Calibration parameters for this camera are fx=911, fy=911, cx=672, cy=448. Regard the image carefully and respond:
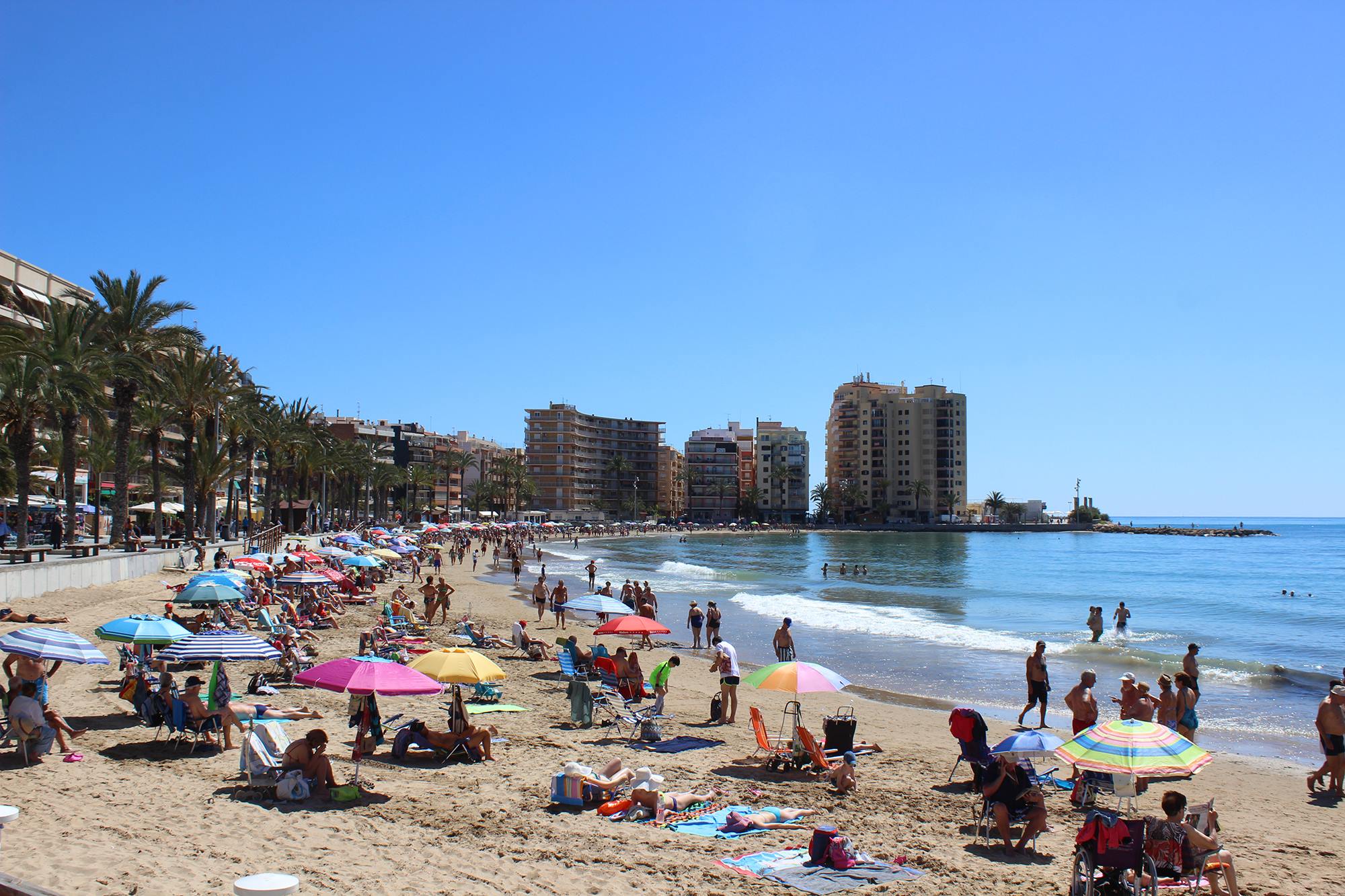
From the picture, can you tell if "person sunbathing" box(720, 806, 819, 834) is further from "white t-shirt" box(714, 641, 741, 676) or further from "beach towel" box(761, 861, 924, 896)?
"white t-shirt" box(714, 641, 741, 676)

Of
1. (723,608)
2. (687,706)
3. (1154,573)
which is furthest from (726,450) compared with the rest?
(687,706)

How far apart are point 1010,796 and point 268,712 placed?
829 centimetres

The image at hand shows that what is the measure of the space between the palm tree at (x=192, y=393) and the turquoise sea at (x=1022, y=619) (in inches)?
693

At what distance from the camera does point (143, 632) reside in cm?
1075

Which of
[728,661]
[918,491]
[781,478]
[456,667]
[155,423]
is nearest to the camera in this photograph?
[456,667]

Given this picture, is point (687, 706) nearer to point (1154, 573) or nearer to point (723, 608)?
point (723, 608)

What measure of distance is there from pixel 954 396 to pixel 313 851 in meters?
144

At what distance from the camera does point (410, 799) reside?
8508mm

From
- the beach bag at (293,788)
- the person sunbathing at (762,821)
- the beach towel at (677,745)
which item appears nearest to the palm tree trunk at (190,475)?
the beach towel at (677,745)

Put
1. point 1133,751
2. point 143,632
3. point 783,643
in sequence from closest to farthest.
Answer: point 1133,751, point 143,632, point 783,643

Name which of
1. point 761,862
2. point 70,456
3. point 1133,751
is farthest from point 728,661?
point 70,456

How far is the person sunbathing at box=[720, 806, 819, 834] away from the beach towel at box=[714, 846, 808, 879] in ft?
1.94

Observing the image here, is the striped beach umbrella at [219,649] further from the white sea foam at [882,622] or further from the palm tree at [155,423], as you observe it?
the palm tree at [155,423]

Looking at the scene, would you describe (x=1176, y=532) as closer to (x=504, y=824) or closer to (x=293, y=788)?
(x=504, y=824)
